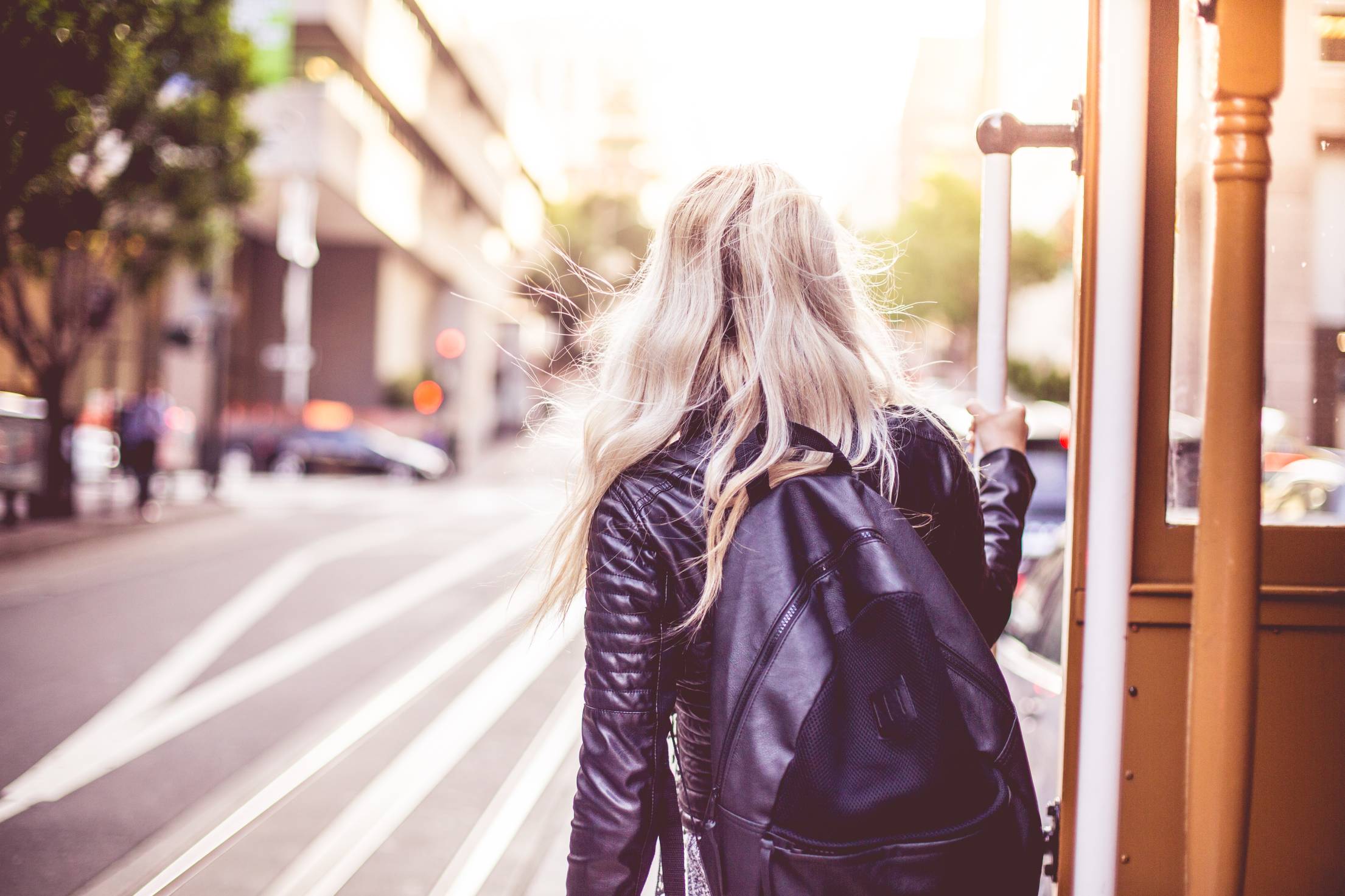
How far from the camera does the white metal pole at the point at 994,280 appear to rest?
2053 mm

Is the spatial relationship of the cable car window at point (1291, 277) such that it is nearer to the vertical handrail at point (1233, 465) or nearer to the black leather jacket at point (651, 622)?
the vertical handrail at point (1233, 465)

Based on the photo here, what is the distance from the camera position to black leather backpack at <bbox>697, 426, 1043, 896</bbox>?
1.30 meters

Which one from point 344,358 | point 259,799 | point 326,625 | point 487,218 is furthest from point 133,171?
point 487,218

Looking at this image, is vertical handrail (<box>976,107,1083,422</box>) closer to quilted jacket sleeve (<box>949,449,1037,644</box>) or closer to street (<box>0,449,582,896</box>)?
quilted jacket sleeve (<box>949,449,1037,644</box>)

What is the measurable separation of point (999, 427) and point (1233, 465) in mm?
652

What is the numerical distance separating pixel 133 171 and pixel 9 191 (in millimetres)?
6538

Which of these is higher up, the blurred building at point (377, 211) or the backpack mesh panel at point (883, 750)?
the blurred building at point (377, 211)

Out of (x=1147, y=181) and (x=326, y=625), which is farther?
(x=326, y=625)

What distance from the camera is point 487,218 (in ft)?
153

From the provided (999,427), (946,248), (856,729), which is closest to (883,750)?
(856,729)

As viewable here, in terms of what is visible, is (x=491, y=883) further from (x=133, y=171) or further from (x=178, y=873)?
(x=133, y=171)

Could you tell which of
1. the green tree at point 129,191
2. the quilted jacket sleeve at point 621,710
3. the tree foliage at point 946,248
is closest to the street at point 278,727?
the quilted jacket sleeve at point 621,710

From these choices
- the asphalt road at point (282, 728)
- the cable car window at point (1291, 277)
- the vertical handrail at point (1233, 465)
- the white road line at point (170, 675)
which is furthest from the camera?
the white road line at point (170, 675)

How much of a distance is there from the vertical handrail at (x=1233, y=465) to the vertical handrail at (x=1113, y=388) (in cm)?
31
